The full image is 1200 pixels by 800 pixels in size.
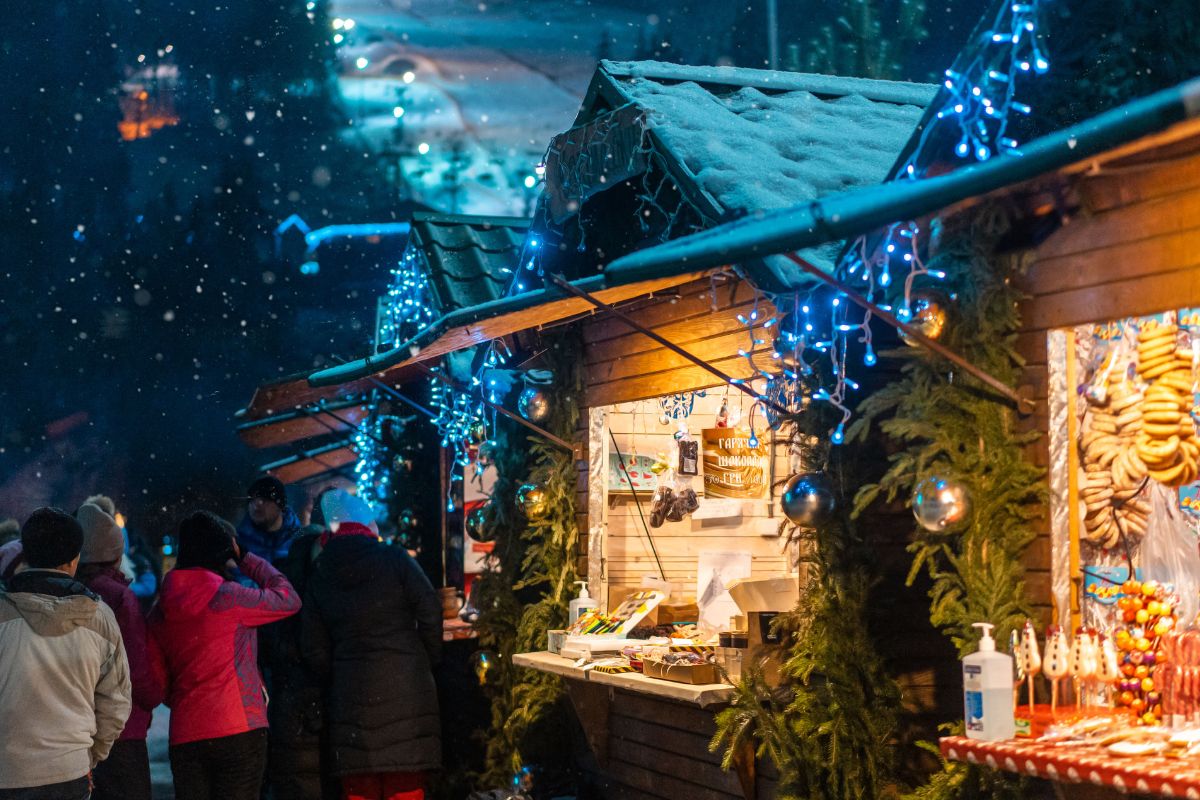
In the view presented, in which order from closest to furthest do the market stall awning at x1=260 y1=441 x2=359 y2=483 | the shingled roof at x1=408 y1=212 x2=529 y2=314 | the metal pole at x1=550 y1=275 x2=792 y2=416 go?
the metal pole at x1=550 y1=275 x2=792 y2=416, the shingled roof at x1=408 y1=212 x2=529 y2=314, the market stall awning at x1=260 y1=441 x2=359 y2=483

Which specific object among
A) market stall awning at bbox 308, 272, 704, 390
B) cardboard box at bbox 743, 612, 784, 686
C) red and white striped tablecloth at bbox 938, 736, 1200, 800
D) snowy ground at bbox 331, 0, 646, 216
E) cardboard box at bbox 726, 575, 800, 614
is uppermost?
snowy ground at bbox 331, 0, 646, 216

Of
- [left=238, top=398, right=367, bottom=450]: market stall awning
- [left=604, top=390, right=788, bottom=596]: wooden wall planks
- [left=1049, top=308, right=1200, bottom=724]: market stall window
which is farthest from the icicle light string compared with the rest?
[left=238, top=398, right=367, bottom=450]: market stall awning

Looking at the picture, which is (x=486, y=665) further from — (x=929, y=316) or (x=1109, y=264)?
(x=1109, y=264)

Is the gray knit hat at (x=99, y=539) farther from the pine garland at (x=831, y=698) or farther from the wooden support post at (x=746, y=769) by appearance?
the wooden support post at (x=746, y=769)

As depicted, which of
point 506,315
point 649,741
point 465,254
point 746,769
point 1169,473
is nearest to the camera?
point 1169,473

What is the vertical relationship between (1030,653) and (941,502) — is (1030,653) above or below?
below

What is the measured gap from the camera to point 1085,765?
3.89 meters

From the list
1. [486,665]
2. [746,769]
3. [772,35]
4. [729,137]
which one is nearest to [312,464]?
[772,35]

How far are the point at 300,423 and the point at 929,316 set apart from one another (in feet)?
35.1

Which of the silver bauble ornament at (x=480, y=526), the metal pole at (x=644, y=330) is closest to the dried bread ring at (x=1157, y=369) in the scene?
the metal pole at (x=644, y=330)

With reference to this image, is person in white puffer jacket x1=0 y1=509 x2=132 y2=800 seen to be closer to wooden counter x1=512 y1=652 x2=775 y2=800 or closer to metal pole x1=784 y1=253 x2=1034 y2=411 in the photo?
wooden counter x1=512 y1=652 x2=775 y2=800

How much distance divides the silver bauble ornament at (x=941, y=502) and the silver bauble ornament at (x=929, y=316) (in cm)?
58

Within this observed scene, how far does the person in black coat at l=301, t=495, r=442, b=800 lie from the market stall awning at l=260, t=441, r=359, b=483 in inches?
324

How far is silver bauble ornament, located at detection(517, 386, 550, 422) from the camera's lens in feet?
28.5
